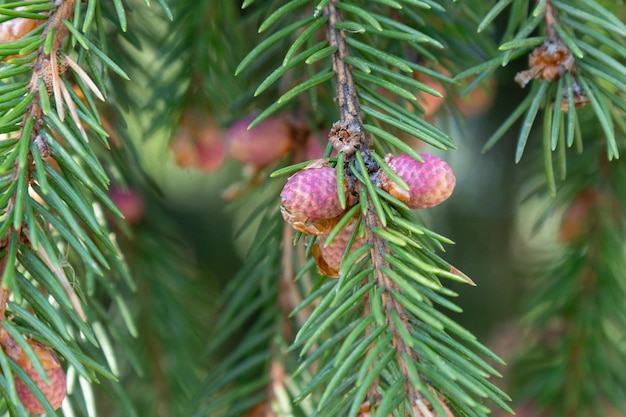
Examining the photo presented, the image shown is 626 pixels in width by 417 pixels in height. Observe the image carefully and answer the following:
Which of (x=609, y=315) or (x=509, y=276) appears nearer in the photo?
(x=609, y=315)

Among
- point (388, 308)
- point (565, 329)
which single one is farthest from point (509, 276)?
point (388, 308)

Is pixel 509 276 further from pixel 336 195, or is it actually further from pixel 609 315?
pixel 336 195

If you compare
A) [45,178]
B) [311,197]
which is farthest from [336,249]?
[45,178]

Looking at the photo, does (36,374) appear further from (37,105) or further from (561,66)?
(561,66)

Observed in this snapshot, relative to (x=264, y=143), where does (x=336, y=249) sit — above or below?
→ below

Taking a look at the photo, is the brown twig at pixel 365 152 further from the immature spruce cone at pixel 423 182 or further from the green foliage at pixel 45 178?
the green foliage at pixel 45 178

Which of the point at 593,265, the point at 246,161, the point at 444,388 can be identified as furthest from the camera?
the point at 593,265
